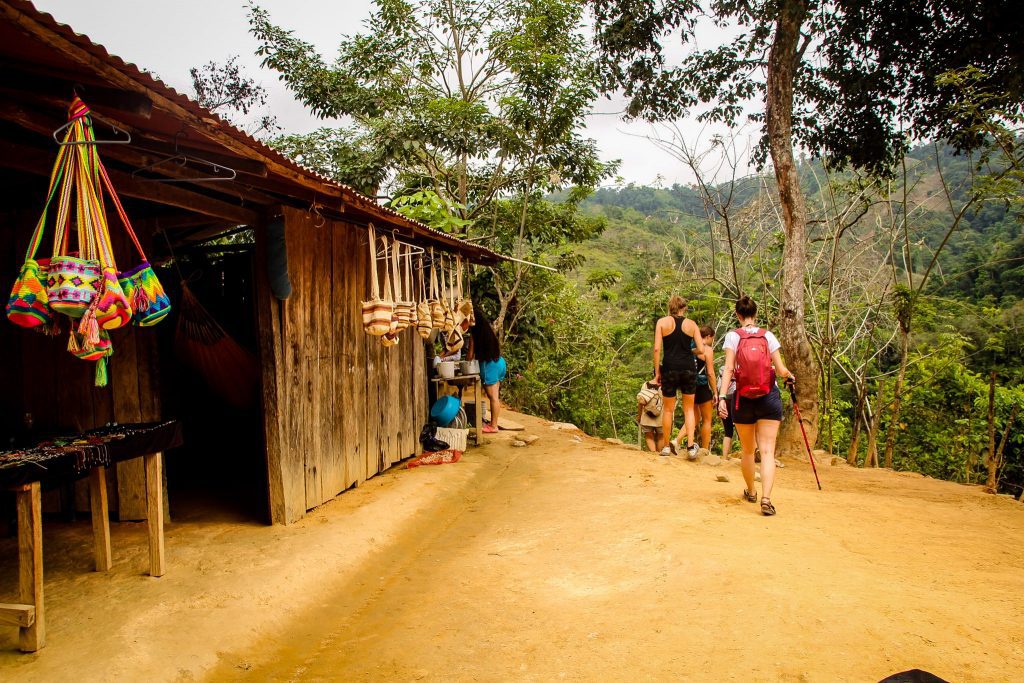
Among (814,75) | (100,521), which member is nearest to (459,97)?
(814,75)

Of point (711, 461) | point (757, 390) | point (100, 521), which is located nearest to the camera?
point (100, 521)

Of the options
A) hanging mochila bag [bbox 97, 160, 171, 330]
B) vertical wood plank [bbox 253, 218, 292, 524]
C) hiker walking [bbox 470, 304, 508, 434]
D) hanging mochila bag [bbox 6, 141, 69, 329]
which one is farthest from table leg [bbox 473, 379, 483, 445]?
hanging mochila bag [bbox 6, 141, 69, 329]

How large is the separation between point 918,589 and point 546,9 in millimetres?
10199

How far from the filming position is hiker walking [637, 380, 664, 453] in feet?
24.9

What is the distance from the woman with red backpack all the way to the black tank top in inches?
80.7

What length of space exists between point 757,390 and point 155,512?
4.01 metres

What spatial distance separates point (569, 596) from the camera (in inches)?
133

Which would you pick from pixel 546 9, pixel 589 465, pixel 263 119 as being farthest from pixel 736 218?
pixel 263 119

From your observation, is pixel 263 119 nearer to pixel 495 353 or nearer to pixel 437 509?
pixel 495 353

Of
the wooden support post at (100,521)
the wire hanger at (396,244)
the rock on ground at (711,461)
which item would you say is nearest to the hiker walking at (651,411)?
the rock on ground at (711,461)

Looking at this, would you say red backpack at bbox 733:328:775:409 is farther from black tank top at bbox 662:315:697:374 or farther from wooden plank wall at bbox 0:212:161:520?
wooden plank wall at bbox 0:212:161:520

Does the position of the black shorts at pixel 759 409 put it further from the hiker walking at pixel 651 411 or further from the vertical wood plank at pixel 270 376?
the vertical wood plank at pixel 270 376

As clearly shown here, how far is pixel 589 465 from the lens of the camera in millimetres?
6719

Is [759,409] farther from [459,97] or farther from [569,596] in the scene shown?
[459,97]
